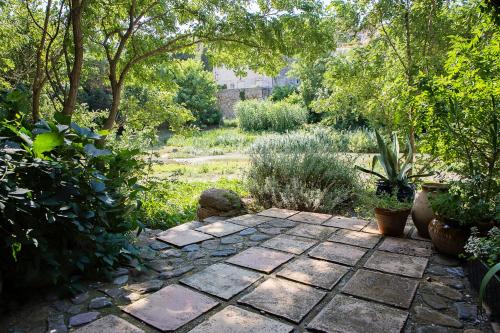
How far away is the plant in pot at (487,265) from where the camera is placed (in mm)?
1532

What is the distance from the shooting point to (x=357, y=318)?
1.56 metres

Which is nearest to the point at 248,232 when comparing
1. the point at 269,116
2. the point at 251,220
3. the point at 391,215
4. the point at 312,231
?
the point at 251,220

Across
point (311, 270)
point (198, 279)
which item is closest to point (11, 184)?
point (198, 279)

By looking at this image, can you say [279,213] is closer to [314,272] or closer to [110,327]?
[314,272]

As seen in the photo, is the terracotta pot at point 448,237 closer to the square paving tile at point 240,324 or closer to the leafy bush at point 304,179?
the square paving tile at point 240,324

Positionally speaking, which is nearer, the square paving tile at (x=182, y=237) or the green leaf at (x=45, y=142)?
the green leaf at (x=45, y=142)

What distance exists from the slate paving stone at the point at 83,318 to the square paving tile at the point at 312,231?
167cm

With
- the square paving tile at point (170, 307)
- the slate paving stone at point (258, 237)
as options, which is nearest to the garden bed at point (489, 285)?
the square paving tile at point (170, 307)

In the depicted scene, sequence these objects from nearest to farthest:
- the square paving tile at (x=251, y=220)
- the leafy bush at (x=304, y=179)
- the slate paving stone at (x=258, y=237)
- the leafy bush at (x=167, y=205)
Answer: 1. the slate paving stone at (x=258, y=237)
2. the square paving tile at (x=251, y=220)
3. the leafy bush at (x=167, y=205)
4. the leafy bush at (x=304, y=179)

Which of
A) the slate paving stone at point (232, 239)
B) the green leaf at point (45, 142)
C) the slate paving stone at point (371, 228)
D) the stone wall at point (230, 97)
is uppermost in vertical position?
the stone wall at point (230, 97)

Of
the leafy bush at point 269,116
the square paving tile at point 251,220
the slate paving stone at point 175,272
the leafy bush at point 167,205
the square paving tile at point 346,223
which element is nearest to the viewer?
the slate paving stone at point 175,272

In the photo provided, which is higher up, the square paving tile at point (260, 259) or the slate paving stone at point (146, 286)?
the slate paving stone at point (146, 286)

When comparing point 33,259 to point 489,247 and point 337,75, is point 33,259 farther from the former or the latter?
point 337,75

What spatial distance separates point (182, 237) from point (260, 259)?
2.53ft
